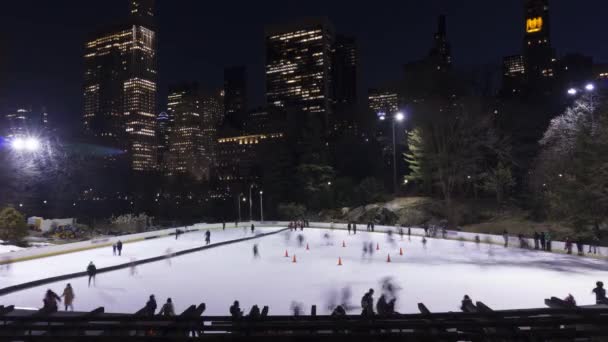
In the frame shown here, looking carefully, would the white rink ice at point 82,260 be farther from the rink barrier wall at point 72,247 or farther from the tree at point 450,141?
the tree at point 450,141

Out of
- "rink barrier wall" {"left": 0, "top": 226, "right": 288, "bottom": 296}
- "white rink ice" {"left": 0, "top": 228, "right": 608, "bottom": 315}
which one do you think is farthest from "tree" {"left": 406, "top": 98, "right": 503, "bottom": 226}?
"rink barrier wall" {"left": 0, "top": 226, "right": 288, "bottom": 296}

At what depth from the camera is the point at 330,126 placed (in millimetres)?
86125

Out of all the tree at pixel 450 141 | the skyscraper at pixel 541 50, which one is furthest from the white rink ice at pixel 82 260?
the skyscraper at pixel 541 50

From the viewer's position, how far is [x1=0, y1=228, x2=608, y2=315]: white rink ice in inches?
494

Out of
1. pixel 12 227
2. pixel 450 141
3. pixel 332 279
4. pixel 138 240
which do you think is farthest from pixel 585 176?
pixel 12 227

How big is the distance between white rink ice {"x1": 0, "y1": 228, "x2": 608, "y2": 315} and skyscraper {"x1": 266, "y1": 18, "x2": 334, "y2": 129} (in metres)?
147

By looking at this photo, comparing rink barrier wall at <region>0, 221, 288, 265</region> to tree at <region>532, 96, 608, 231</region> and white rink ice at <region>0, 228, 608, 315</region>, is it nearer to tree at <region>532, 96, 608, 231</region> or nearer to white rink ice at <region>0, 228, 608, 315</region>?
white rink ice at <region>0, 228, 608, 315</region>

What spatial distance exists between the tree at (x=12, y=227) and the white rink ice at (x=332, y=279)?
690 cm

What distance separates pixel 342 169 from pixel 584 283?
50330mm

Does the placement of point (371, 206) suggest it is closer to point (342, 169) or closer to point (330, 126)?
point (342, 169)

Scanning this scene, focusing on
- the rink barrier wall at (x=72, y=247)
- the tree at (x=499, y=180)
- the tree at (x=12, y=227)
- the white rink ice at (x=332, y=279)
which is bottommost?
the white rink ice at (x=332, y=279)

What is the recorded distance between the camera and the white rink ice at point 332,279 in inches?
494

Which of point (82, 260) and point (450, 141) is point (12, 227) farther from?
point (450, 141)

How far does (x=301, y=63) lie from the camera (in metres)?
173
